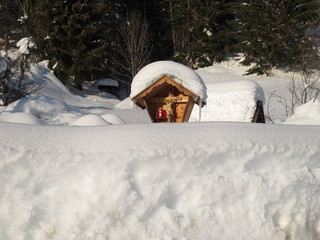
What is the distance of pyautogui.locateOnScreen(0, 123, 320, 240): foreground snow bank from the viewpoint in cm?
286

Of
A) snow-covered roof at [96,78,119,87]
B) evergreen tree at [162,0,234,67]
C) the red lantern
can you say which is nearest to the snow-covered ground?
the red lantern

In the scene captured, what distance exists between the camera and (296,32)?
1864cm

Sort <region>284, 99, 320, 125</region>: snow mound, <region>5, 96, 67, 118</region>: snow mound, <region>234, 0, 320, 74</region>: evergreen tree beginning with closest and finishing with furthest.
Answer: <region>284, 99, 320, 125</region>: snow mound → <region>5, 96, 67, 118</region>: snow mound → <region>234, 0, 320, 74</region>: evergreen tree

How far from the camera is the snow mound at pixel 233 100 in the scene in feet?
30.5

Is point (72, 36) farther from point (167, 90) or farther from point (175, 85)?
point (175, 85)

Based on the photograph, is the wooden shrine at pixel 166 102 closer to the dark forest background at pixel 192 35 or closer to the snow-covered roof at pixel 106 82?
the dark forest background at pixel 192 35

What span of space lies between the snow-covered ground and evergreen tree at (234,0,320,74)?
16.2 metres

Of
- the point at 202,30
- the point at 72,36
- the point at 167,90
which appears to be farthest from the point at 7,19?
the point at 167,90

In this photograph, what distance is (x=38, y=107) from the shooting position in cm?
1030

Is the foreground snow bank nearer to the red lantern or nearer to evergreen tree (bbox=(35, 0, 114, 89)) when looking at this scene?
the red lantern

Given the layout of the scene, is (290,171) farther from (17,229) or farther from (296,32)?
(296,32)

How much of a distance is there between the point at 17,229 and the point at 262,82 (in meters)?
16.7

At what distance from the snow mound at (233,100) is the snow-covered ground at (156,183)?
567 cm

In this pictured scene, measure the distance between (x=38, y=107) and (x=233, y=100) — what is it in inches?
227
